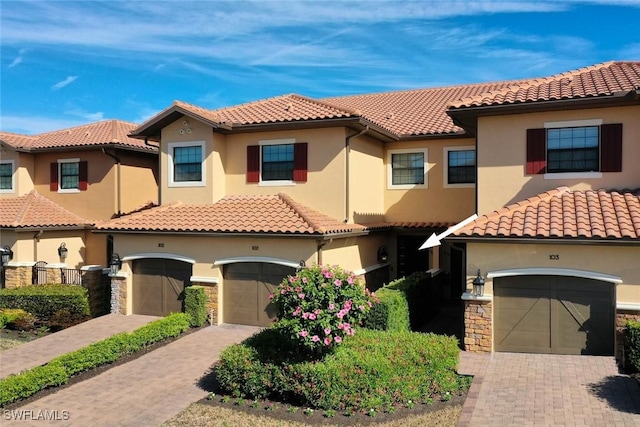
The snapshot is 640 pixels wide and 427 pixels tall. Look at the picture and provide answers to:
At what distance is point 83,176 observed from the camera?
887 inches

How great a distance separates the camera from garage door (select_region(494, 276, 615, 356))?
12.2 meters

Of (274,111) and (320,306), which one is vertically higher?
(274,111)

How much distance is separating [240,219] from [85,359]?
6.07 metres

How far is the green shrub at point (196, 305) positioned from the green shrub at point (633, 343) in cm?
1135

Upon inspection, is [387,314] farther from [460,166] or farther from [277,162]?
[460,166]

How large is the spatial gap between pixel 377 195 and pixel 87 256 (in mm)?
12455

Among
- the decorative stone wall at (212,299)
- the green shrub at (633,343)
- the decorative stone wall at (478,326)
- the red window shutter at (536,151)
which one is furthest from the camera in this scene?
the decorative stone wall at (212,299)

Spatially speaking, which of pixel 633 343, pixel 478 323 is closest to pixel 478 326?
pixel 478 323

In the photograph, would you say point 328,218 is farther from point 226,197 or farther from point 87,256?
point 87,256

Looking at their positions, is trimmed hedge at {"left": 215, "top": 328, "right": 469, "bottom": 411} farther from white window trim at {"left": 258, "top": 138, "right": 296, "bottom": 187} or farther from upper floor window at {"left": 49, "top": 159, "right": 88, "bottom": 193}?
upper floor window at {"left": 49, "top": 159, "right": 88, "bottom": 193}

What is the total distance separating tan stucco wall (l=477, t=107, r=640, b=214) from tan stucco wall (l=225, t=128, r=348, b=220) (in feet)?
14.7

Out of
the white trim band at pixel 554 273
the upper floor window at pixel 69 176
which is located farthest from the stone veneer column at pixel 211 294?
the upper floor window at pixel 69 176

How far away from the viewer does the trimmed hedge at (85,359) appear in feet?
34.8

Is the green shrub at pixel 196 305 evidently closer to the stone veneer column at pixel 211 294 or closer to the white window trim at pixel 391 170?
the stone veneer column at pixel 211 294
